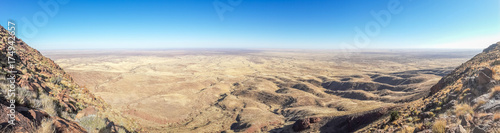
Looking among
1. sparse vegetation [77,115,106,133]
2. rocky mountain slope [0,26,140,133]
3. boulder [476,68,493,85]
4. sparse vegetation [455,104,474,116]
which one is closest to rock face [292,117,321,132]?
boulder [476,68,493,85]

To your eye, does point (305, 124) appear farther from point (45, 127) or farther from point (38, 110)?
point (45, 127)

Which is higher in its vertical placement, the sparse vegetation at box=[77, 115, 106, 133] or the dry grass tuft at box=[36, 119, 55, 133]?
the dry grass tuft at box=[36, 119, 55, 133]

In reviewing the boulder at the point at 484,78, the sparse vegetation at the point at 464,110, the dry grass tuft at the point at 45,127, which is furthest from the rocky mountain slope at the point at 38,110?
the boulder at the point at 484,78

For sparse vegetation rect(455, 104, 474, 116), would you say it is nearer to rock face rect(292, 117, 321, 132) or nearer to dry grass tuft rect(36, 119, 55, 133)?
dry grass tuft rect(36, 119, 55, 133)

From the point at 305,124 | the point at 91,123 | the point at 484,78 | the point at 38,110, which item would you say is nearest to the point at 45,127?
the point at 38,110

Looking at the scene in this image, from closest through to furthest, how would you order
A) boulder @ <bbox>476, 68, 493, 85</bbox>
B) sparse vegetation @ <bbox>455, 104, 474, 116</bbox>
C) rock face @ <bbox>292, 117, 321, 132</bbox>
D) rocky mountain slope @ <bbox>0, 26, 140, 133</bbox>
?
rocky mountain slope @ <bbox>0, 26, 140, 133</bbox> → sparse vegetation @ <bbox>455, 104, 474, 116</bbox> → boulder @ <bbox>476, 68, 493, 85</bbox> → rock face @ <bbox>292, 117, 321, 132</bbox>

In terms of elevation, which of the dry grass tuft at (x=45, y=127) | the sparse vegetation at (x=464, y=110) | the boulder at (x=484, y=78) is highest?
the boulder at (x=484, y=78)

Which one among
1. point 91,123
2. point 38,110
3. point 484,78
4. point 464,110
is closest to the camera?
point 38,110

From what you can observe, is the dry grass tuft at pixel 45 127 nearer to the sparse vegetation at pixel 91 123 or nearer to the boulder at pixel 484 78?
the sparse vegetation at pixel 91 123

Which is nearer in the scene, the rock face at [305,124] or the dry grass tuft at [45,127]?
the dry grass tuft at [45,127]

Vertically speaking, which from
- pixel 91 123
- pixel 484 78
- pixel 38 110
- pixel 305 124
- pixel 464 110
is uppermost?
pixel 484 78

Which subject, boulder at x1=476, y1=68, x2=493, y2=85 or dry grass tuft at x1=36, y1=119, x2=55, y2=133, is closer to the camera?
dry grass tuft at x1=36, y1=119, x2=55, y2=133

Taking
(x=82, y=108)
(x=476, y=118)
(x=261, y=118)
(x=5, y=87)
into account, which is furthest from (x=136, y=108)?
(x=476, y=118)
